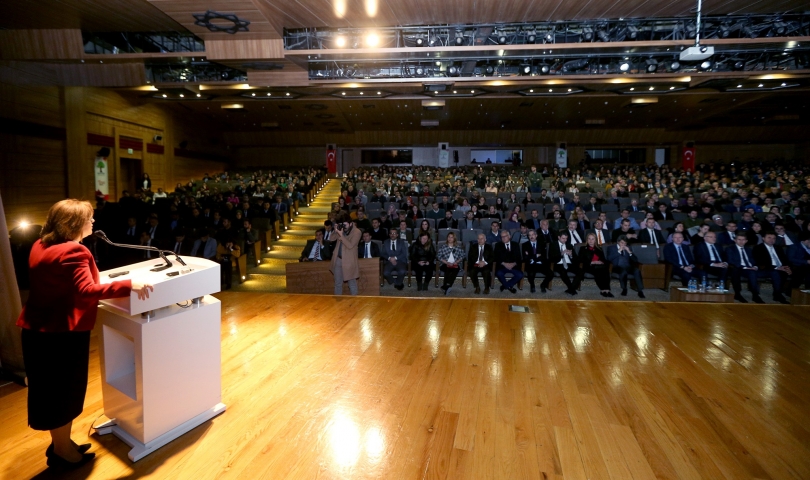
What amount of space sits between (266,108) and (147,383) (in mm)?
10856

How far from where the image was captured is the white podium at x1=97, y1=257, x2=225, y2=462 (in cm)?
140

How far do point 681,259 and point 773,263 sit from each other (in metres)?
0.88

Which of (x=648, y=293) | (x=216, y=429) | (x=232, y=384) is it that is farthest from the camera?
(x=648, y=293)

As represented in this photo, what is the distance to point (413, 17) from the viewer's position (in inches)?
203

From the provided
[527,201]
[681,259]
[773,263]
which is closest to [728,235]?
[773,263]

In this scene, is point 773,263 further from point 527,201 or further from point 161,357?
point 161,357

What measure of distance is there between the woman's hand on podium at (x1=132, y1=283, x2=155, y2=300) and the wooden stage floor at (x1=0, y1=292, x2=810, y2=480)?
56 cm

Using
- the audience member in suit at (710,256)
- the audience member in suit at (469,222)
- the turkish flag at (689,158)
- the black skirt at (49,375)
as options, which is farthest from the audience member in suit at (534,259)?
the turkish flag at (689,158)

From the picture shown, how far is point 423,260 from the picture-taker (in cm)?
481

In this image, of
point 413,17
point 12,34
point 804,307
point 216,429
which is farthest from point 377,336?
point 12,34

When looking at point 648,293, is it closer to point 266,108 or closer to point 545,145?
point 266,108

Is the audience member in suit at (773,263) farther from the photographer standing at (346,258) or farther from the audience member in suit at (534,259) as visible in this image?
the photographer standing at (346,258)

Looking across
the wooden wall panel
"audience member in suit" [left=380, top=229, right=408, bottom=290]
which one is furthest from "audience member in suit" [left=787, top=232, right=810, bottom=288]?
the wooden wall panel

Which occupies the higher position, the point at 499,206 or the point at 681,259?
the point at 499,206
